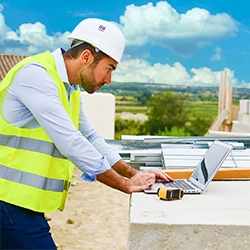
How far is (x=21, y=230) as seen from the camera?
2795 millimetres

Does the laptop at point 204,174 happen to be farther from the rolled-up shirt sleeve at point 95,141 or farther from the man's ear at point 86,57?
the man's ear at point 86,57

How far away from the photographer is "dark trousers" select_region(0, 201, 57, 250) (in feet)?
9.09

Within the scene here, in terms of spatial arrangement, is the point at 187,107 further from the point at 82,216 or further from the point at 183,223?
the point at 183,223

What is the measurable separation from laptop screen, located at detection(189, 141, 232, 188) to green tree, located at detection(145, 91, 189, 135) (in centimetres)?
3003

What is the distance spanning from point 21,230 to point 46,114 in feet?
2.21

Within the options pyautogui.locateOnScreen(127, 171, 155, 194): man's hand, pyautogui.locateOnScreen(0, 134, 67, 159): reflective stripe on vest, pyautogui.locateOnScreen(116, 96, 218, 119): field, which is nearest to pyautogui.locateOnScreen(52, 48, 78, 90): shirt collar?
pyautogui.locateOnScreen(0, 134, 67, 159): reflective stripe on vest

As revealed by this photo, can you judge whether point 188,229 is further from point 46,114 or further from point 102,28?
point 102,28

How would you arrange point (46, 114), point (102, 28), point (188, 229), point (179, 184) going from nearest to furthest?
point (188, 229), point (46, 114), point (102, 28), point (179, 184)

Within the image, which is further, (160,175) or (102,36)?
(160,175)

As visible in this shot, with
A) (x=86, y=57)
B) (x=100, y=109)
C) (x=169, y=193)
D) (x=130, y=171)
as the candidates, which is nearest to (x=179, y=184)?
(x=130, y=171)

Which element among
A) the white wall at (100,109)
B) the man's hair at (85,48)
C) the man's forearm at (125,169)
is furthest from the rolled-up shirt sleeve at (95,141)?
Answer: the white wall at (100,109)

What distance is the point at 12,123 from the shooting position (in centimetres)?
282

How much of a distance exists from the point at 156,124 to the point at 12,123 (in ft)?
105

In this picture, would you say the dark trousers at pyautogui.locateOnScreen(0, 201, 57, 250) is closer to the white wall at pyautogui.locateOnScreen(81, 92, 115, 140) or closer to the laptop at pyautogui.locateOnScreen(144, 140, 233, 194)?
the laptop at pyautogui.locateOnScreen(144, 140, 233, 194)
